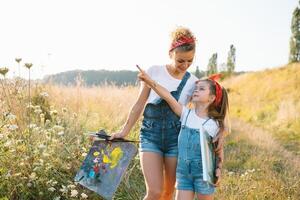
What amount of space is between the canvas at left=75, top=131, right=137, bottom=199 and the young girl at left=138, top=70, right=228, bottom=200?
0.65 m

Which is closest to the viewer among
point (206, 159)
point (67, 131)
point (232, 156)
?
point (206, 159)

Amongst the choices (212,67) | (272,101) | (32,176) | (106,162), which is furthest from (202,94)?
(212,67)

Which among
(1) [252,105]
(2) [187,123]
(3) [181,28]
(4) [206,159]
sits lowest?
(1) [252,105]

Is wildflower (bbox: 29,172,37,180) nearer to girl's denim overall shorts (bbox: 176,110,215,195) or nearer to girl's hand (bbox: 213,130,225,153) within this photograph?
girl's denim overall shorts (bbox: 176,110,215,195)

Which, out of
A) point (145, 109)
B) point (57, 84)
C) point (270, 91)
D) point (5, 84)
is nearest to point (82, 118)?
point (5, 84)

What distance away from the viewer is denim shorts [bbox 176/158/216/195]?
13.6ft

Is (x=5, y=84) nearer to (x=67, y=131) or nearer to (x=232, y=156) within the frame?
(x=67, y=131)

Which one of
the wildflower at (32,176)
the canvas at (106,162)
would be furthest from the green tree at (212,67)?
the canvas at (106,162)

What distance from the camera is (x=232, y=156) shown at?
952 cm

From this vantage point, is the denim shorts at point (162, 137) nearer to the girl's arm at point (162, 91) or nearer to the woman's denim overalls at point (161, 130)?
the woman's denim overalls at point (161, 130)

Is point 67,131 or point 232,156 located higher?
point 67,131

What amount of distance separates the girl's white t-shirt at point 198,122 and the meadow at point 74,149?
4.93 feet

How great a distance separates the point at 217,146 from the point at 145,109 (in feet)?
2.24

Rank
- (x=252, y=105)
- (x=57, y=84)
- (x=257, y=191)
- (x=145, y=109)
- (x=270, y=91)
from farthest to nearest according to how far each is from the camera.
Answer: (x=270, y=91) < (x=252, y=105) < (x=57, y=84) < (x=257, y=191) < (x=145, y=109)
